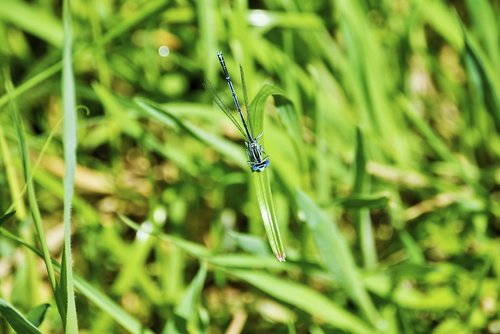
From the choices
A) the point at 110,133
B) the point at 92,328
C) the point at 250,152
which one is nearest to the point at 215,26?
the point at 110,133

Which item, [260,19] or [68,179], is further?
[260,19]

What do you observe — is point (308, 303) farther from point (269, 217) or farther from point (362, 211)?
point (269, 217)

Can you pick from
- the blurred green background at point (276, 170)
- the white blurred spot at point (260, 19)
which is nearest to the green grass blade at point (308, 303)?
the blurred green background at point (276, 170)

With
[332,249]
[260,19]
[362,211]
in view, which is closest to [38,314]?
[332,249]

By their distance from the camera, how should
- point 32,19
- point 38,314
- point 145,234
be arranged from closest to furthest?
1. point 38,314
2. point 145,234
3. point 32,19

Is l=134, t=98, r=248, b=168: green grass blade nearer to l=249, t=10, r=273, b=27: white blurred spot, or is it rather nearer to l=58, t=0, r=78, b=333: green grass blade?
l=58, t=0, r=78, b=333: green grass blade

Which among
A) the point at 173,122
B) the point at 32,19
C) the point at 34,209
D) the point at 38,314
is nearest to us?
the point at 34,209

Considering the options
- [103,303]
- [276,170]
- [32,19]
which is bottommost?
Result: [103,303]

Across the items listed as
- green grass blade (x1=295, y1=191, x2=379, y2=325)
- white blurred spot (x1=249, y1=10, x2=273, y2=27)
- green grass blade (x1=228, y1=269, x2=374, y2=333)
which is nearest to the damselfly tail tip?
green grass blade (x1=295, y1=191, x2=379, y2=325)
